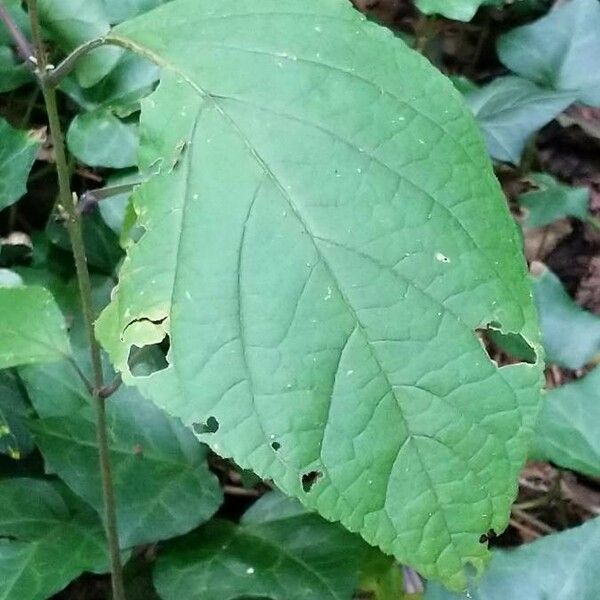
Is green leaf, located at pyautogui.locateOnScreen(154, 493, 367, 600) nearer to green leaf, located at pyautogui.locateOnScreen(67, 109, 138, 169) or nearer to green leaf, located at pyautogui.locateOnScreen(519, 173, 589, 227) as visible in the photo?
green leaf, located at pyautogui.locateOnScreen(67, 109, 138, 169)

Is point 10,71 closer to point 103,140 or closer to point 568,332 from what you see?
point 103,140

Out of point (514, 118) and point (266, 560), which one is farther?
point (514, 118)

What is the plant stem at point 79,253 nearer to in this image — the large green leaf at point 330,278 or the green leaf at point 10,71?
the large green leaf at point 330,278

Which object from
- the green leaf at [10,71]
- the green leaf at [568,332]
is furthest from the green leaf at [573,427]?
the green leaf at [10,71]

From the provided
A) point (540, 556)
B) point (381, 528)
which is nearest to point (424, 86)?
point (381, 528)

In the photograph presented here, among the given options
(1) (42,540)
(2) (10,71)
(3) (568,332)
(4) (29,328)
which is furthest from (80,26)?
(3) (568,332)

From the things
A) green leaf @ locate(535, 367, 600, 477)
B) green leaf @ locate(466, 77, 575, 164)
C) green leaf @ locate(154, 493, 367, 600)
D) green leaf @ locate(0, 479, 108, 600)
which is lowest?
green leaf @ locate(154, 493, 367, 600)

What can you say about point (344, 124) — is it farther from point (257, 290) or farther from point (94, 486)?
point (94, 486)

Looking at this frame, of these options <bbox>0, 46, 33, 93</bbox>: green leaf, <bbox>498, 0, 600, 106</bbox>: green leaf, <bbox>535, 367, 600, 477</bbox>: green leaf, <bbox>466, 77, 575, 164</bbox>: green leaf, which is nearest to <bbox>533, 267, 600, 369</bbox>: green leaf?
<bbox>535, 367, 600, 477</bbox>: green leaf
